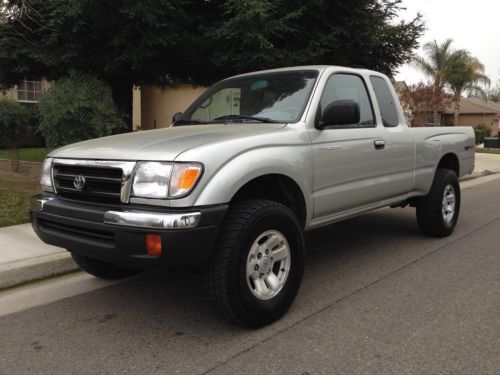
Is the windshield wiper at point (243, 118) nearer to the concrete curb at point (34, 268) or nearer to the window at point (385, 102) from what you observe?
the window at point (385, 102)

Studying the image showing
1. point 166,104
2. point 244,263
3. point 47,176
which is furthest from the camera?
point 166,104

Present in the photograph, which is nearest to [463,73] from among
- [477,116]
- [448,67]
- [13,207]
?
[448,67]

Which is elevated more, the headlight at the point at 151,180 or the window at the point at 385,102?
the window at the point at 385,102

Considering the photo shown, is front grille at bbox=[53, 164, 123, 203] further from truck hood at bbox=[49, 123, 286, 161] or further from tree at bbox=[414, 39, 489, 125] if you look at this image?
tree at bbox=[414, 39, 489, 125]

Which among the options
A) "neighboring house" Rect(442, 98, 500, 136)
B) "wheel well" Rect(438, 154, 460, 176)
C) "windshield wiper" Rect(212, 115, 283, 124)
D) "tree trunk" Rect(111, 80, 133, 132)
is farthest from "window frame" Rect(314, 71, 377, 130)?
"neighboring house" Rect(442, 98, 500, 136)

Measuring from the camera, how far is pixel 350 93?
4836 millimetres

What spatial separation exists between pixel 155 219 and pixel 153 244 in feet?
0.50

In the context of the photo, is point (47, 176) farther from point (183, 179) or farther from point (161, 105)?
point (161, 105)

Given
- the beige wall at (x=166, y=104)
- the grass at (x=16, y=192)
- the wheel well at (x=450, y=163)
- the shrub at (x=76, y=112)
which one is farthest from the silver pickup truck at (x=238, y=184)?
the beige wall at (x=166, y=104)

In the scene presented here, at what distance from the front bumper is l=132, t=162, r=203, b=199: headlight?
0.10 m

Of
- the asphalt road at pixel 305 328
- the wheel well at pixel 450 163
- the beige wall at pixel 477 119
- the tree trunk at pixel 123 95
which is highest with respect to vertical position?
the beige wall at pixel 477 119

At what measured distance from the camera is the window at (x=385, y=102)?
5.17m

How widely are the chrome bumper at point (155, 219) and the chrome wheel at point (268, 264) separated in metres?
0.55

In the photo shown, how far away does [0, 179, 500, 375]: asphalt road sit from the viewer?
3.04 m
